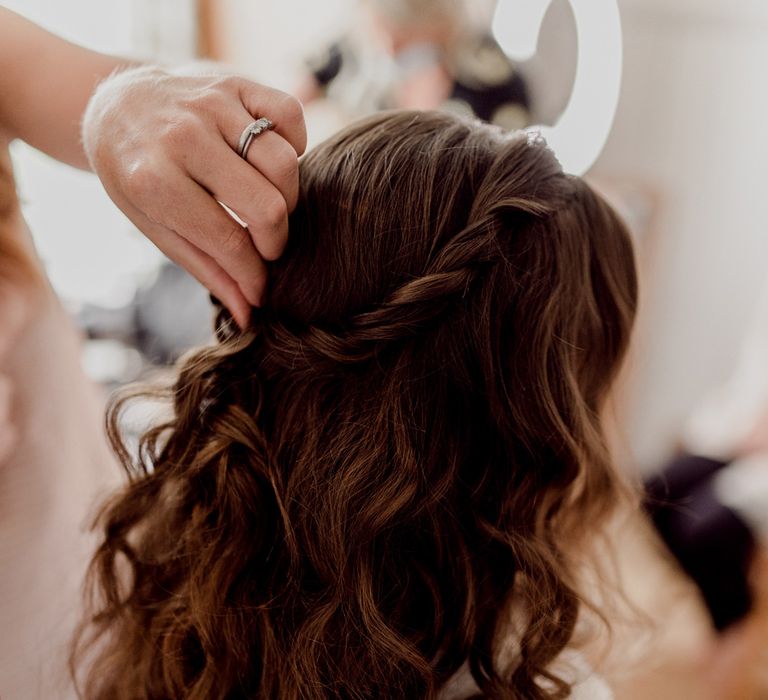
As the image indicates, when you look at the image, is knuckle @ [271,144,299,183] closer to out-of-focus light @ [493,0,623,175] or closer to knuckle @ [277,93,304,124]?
knuckle @ [277,93,304,124]

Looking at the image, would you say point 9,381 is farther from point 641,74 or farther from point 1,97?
point 641,74

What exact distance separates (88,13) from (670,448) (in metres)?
2.61

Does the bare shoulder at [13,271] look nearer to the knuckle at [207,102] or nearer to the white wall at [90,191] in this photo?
the knuckle at [207,102]

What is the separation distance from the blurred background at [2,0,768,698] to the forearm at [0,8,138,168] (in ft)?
3.50

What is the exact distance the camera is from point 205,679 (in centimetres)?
70

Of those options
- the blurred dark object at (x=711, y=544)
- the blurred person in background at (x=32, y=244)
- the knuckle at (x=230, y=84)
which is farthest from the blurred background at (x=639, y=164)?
the knuckle at (x=230, y=84)

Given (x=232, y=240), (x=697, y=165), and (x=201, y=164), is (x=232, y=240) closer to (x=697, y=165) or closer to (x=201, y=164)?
(x=201, y=164)

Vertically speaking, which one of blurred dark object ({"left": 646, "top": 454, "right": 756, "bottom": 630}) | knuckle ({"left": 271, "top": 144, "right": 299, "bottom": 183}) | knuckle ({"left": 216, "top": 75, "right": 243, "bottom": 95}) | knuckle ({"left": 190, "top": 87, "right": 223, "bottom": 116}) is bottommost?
blurred dark object ({"left": 646, "top": 454, "right": 756, "bottom": 630})

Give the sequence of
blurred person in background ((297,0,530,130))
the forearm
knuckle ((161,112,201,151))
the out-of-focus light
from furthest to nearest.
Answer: blurred person in background ((297,0,530,130)) → the out-of-focus light → the forearm → knuckle ((161,112,201,151))

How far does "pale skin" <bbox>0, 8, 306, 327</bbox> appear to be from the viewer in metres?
0.54

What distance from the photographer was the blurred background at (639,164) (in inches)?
76.0

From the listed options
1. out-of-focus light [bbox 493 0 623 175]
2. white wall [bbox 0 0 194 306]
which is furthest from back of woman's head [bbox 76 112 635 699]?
white wall [bbox 0 0 194 306]

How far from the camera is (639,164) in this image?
2.30 metres

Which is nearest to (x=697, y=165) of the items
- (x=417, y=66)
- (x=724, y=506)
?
(x=417, y=66)
